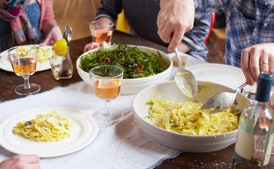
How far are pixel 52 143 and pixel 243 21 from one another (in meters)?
1.22

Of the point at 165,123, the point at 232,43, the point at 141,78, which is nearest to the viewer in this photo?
the point at 165,123

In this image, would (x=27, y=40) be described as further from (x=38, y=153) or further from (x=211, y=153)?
(x=211, y=153)

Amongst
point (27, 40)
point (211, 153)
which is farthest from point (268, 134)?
A: point (27, 40)

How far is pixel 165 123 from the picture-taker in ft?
3.49

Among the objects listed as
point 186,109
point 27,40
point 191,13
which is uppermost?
point 191,13

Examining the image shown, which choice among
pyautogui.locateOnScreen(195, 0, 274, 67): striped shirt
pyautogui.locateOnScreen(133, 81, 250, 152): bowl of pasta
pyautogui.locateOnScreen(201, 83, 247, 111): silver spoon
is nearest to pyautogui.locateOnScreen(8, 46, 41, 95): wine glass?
pyautogui.locateOnScreen(133, 81, 250, 152): bowl of pasta

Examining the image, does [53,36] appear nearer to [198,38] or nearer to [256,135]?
[198,38]

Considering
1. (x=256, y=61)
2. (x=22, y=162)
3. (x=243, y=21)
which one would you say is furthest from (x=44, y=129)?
(x=243, y=21)

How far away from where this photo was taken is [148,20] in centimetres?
223

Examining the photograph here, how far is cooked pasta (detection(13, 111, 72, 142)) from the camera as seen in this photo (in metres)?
1.02

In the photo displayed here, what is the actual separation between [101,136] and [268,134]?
1.62 feet

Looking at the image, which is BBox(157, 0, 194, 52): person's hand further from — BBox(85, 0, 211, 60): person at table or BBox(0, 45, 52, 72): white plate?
BBox(85, 0, 211, 60): person at table

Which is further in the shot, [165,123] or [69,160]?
[165,123]

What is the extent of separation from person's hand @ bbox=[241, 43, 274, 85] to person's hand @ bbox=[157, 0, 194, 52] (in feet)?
0.80
